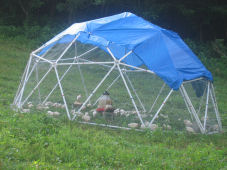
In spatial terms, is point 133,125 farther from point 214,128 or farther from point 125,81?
point 214,128

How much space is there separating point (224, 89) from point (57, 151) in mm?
10598

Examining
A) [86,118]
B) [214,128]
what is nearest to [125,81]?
[86,118]

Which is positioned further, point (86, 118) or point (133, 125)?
point (86, 118)

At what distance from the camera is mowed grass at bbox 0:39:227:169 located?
4891 mm

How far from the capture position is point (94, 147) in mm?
5406

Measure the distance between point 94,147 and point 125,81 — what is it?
2.66 m

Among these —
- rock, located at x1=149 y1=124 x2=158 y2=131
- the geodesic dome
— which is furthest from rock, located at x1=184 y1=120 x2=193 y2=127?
rock, located at x1=149 y1=124 x2=158 y2=131

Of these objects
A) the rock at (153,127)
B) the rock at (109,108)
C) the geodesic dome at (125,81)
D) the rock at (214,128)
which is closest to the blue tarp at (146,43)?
the geodesic dome at (125,81)

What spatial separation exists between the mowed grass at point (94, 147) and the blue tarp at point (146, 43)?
1303 millimetres

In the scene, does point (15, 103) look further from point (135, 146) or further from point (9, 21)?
point (9, 21)

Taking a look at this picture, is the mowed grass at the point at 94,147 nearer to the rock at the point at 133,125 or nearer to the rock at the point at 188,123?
the rock at the point at 133,125

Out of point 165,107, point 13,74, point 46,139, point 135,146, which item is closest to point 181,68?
point 165,107

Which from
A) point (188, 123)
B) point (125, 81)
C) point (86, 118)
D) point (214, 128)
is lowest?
point (214, 128)

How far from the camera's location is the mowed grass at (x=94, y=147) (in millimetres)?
4891
